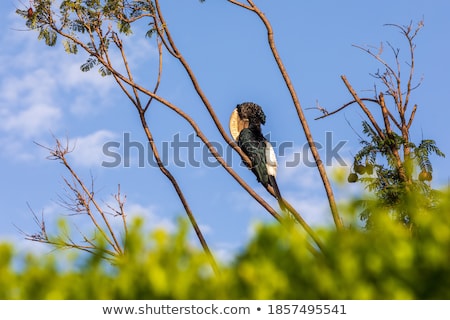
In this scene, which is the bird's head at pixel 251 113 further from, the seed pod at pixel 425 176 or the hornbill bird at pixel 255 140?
the seed pod at pixel 425 176

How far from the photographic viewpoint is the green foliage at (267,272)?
2496 millimetres

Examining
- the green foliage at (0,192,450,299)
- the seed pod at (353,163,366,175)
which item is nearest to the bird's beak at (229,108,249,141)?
the seed pod at (353,163,366,175)

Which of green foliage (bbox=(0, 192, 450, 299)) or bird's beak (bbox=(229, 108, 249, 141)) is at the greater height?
bird's beak (bbox=(229, 108, 249, 141))

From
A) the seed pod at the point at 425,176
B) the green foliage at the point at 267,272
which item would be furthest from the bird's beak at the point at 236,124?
the green foliage at the point at 267,272

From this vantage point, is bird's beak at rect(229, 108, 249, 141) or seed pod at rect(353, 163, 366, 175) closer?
seed pod at rect(353, 163, 366, 175)

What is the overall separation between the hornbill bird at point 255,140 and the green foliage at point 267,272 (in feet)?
17.9

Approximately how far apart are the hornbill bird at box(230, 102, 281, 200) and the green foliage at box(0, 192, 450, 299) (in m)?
5.47

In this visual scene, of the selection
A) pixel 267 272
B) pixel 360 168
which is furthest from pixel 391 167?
pixel 267 272

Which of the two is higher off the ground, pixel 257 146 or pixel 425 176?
pixel 257 146

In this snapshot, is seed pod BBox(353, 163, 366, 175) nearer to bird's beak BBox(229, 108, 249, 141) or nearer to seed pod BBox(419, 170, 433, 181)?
seed pod BBox(419, 170, 433, 181)

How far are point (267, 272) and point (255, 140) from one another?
257 inches

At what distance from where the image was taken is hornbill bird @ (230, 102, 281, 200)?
8.32 metres

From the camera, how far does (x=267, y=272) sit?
8.02ft

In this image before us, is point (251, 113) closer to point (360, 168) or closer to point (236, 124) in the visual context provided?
point (236, 124)
